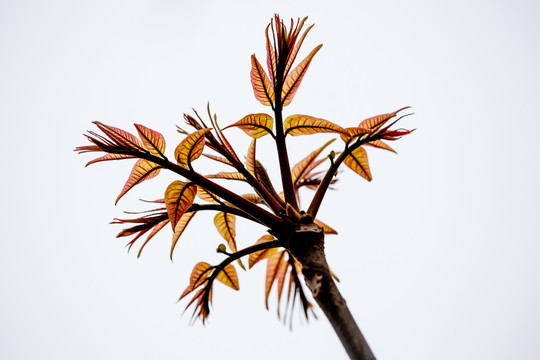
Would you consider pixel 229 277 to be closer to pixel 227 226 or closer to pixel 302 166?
pixel 227 226

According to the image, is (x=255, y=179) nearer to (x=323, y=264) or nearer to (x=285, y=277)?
(x=323, y=264)

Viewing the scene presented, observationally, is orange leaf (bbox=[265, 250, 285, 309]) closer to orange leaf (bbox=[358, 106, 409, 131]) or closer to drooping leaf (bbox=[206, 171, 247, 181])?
drooping leaf (bbox=[206, 171, 247, 181])

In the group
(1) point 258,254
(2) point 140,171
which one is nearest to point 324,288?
(1) point 258,254

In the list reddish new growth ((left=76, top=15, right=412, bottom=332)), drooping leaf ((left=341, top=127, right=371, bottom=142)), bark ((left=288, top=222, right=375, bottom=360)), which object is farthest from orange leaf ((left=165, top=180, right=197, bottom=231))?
drooping leaf ((left=341, top=127, right=371, bottom=142))

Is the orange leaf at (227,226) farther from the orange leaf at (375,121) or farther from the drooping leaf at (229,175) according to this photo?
the orange leaf at (375,121)

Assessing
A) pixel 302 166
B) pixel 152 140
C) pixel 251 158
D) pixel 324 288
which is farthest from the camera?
pixel 302 166

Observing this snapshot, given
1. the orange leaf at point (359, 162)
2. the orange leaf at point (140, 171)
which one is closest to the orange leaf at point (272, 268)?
the orange leaf at point (359, 162)
